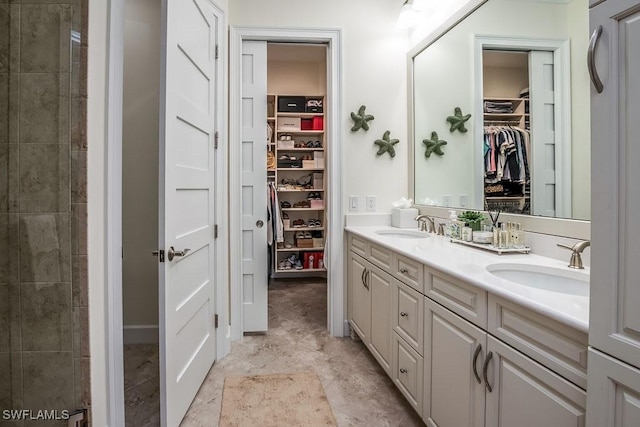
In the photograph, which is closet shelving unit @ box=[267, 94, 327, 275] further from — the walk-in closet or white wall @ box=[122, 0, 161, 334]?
white wall @ box=[122, 0, 161, 334]

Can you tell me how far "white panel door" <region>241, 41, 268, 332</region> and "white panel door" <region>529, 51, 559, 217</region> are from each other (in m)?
1.86

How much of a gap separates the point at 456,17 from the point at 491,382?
2211 millimetres

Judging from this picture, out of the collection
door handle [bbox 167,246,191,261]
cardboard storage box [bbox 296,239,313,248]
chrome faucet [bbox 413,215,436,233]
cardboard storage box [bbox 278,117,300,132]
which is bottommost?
cardboard storage box [bbox 296,239,313,248]

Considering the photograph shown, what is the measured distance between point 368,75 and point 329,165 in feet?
2.68

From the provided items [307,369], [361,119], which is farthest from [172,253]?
[361,119]

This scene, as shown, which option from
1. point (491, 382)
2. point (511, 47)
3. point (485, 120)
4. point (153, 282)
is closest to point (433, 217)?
point (485, 120)

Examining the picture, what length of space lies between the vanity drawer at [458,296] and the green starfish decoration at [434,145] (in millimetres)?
1314

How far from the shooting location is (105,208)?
4.50 ft

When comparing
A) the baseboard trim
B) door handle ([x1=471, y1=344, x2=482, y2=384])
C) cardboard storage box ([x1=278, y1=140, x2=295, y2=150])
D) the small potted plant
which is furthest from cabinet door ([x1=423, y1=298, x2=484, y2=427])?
cardboard storage box ([x1=278, y1=140, x2=295, y2=150])

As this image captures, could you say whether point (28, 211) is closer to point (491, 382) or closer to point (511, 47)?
point (491, 382)

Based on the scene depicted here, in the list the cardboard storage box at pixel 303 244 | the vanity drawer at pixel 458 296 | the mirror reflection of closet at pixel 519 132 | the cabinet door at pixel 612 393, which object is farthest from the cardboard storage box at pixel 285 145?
the cabinet door at pixel 612 393

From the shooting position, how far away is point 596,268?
2.43 feet

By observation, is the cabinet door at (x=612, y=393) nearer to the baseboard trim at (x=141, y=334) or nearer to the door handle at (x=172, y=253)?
the door handle at (x=172, y=253)

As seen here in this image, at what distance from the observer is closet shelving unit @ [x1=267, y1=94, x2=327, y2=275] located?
4664mm
